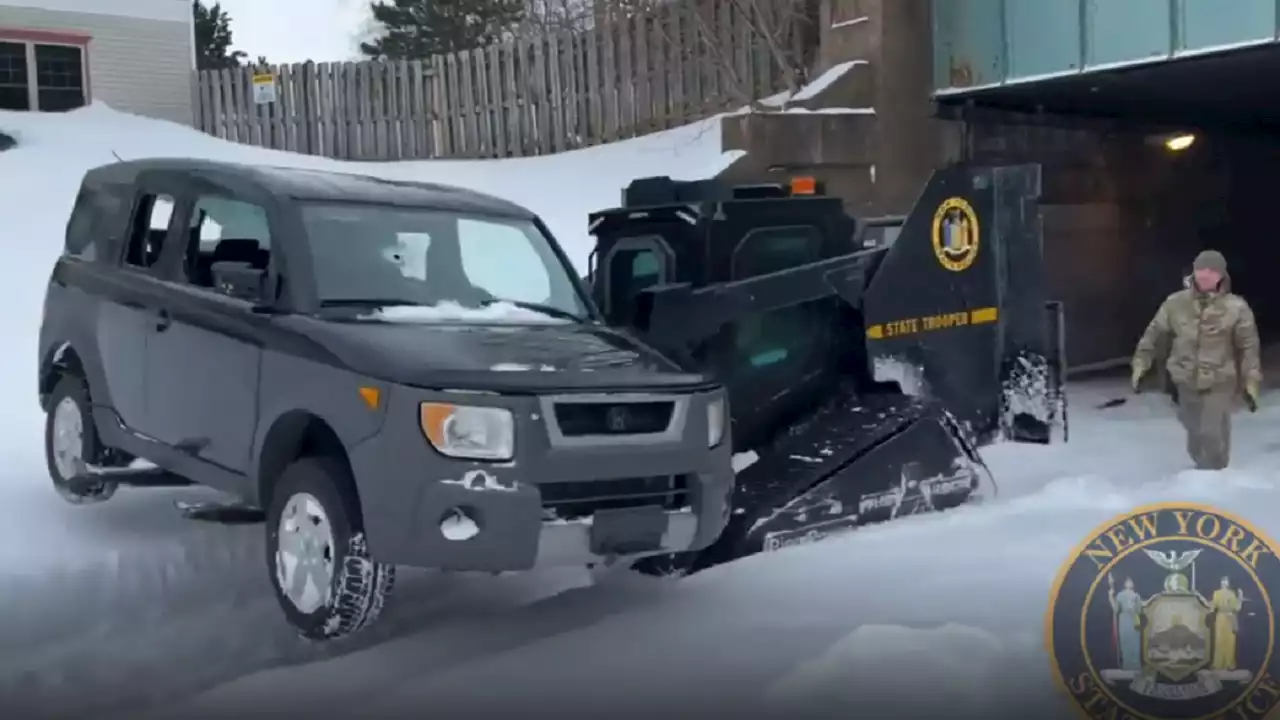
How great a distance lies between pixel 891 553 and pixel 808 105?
7.74 m

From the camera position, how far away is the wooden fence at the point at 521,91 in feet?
54.1

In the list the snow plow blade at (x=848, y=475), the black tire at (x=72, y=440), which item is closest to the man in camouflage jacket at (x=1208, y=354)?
the snow plow blade at (x=848, y=475)

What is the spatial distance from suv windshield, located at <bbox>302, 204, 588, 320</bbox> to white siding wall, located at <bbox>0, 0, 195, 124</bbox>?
20.1m

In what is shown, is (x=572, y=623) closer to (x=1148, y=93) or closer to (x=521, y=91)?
(x=1148, y=93)

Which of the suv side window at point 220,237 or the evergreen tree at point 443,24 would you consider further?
the evergreen tree at point 443,24

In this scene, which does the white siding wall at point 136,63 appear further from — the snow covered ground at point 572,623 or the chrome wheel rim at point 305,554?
the chrome wheel rim at point 305,554

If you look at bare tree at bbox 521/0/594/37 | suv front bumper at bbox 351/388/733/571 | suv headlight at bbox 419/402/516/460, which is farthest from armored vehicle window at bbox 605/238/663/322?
bare tree at bbox 521/0/594/37

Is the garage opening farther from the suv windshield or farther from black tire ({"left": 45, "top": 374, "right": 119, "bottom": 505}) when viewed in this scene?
black tire ({"left": 45, "top": 374, "right": 119, "bottom": 505})

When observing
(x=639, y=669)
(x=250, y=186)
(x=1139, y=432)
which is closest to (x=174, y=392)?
(x=250, y=186)

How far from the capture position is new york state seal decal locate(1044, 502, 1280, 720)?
4504 mm

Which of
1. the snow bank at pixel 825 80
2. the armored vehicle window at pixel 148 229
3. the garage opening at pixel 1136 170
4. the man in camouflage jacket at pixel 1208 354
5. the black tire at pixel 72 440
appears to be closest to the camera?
the armored vehicle window at pixel 148 229

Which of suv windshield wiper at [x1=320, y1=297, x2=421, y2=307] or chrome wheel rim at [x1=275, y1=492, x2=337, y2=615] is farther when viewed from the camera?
suv windshield wiper at [x1=320, y1=297, x2=421, y2=307]

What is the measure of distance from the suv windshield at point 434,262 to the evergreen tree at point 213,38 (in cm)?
3023

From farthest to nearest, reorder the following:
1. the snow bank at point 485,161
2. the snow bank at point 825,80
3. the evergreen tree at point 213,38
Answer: the evergreen tree at point 213,38
the snow bank at point 485,161
the snow bank at point 825,80
